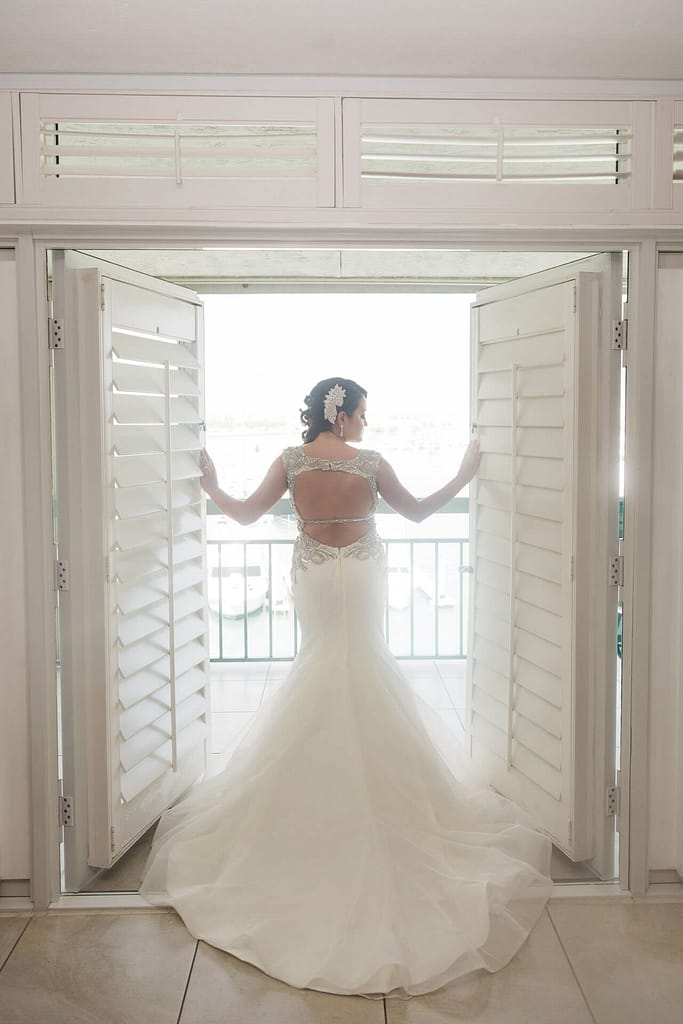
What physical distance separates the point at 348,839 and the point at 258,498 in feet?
4.04

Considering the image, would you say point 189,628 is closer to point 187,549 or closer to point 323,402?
point 187,549

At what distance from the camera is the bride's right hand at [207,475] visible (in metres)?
3.30

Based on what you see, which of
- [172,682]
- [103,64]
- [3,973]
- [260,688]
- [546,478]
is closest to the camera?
[3,973]

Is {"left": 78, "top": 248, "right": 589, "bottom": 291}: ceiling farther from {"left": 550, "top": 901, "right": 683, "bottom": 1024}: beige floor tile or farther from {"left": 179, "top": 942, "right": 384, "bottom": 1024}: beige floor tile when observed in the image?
{"left": 179, "top": 942, "right": 384, "bottom": 1024}: beige floor tile

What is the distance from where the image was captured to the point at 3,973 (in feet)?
7.62

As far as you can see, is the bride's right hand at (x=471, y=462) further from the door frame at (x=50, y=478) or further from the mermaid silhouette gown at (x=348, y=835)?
the door frame at (x=50, y=478)

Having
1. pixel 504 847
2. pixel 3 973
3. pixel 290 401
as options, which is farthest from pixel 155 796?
pixel 290 401

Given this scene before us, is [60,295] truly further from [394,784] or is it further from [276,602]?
[276,602]

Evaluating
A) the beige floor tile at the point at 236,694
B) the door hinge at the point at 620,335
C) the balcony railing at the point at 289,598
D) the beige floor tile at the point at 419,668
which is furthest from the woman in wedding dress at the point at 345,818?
the balcony railing at the point at 289,598

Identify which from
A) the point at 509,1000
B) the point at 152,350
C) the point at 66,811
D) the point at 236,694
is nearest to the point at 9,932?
the point at 66,811

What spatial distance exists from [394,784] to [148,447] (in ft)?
4.67

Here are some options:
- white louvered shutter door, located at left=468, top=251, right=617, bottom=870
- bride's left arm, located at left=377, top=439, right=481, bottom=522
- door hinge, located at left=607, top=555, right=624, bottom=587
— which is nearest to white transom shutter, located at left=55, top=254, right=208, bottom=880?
bride's left arm, located at left=377, top=439, right=481, bottom=522

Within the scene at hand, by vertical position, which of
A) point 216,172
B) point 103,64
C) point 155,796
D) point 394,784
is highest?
point 103,64

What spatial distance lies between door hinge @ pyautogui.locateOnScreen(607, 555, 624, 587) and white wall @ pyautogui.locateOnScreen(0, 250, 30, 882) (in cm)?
189
